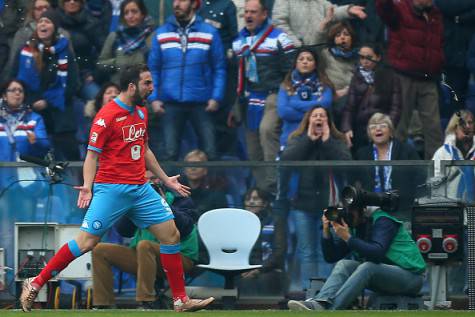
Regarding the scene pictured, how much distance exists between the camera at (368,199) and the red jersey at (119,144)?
2246 mm

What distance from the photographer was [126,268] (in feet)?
43.7

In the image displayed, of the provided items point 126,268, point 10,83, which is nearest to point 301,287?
point 126,268

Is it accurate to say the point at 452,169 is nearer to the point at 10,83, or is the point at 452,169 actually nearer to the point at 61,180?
the point at 61,180

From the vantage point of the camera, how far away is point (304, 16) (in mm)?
14617

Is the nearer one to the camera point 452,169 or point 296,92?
point 452,169

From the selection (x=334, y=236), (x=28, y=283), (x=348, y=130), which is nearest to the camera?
(x=28, y=283)

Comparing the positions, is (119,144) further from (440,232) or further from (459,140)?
(459,140)

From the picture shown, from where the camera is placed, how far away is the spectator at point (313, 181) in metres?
13.4

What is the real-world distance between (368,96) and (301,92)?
2.45 feet

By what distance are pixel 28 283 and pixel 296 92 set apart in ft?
13.9

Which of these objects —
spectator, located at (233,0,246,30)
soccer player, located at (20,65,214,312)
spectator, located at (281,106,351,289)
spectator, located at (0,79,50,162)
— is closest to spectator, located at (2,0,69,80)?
spectator, located at (0,79,50,162)

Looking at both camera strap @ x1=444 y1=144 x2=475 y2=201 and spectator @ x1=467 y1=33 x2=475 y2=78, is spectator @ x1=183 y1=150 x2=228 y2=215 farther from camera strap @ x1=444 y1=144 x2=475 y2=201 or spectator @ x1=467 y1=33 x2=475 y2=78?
spectator @ x1=467 y1=33 x2=475 y2=78

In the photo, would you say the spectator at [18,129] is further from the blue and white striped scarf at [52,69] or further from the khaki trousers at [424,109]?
the khaki trousers at [424,109]

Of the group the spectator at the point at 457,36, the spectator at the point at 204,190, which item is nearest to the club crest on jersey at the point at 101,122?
the spectator at the point at 204,190
